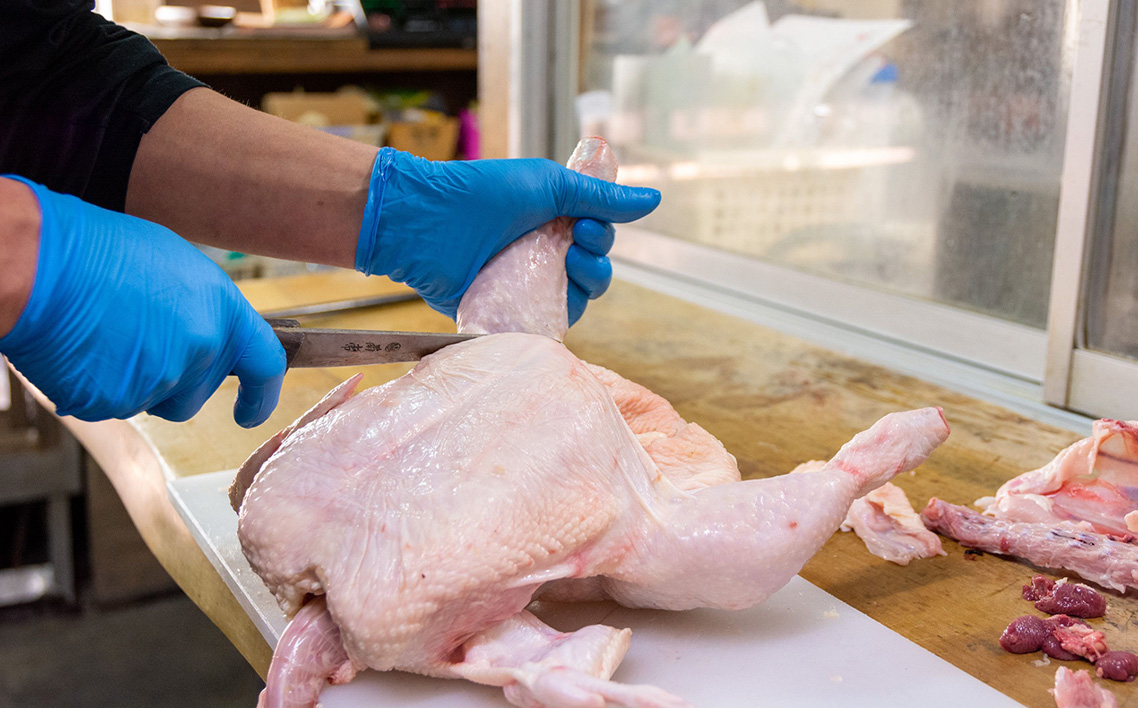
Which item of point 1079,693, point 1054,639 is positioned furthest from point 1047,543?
point 1079,693

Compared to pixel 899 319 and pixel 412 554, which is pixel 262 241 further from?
pixel 899 319

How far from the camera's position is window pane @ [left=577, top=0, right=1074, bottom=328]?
233 cm

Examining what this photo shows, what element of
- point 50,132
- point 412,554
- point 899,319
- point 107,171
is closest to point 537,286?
point 412,554

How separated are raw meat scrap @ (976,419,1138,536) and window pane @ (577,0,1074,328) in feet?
2.43

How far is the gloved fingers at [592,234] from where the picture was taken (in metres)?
1.83

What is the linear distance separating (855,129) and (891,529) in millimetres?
1558

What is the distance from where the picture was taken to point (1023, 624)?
1.32 meters

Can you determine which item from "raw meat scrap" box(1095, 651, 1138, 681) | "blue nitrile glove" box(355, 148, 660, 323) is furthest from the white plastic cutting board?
"blue nitrile glove" box(355, 148, 660, 323)

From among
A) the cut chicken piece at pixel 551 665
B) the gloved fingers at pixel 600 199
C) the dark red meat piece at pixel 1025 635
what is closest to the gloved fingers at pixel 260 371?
the cut chicken piece at pixel 551 665

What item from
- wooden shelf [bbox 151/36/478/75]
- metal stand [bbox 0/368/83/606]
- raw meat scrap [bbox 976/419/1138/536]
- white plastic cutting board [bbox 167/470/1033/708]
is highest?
wooden shelf [bbox 151/36/478/75]

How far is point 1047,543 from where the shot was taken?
151cm

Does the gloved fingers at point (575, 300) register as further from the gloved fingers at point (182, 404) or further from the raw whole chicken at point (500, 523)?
the gloved fingers at point (182, 404)

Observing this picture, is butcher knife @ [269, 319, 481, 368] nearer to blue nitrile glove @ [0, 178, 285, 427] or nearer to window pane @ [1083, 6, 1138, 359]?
blue nitrile glove @ [0, 178, 285, 427]

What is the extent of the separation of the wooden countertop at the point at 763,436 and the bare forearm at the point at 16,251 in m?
0.56
